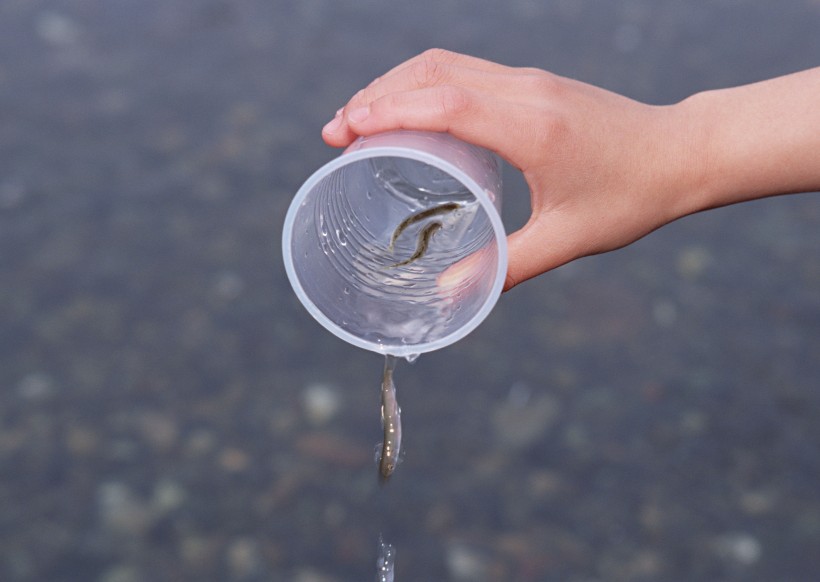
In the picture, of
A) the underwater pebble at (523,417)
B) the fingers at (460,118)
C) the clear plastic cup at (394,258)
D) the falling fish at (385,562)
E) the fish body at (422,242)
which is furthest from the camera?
the underwater pebble at (523,417)

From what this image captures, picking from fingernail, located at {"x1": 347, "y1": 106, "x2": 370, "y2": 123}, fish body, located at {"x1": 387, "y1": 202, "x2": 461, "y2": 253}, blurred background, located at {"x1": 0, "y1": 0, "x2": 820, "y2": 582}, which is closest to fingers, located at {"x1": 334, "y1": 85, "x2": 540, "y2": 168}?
fingernail, located at {"x1": 347, "y1": 106, "x2": 370, "y2": 123}

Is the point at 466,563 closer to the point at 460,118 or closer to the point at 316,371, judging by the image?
the point at 316,371

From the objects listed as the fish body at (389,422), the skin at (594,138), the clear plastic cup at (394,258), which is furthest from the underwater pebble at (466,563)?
the skin at (594,138)

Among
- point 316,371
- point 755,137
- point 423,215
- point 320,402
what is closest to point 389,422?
point 423,215

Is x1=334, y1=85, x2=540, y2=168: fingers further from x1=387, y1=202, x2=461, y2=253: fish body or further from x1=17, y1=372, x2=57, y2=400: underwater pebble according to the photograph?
x1=17, y1=372, x2=57, y2=400: underwater pebble

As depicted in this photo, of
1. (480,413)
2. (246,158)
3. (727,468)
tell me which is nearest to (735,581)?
(727,468)

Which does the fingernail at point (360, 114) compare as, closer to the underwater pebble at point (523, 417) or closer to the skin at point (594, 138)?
the skin at point (594, 138)

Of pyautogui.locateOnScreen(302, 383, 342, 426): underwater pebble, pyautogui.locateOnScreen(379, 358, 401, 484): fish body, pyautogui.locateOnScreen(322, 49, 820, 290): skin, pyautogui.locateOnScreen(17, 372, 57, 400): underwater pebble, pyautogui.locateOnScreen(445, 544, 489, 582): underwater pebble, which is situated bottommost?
pyautogui.locateOnScreen(445, 544, 489, 582): underwater pebble

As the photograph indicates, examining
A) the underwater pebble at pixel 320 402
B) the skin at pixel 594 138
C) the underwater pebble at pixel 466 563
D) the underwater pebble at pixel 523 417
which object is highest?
the skin at pixel 594 138
